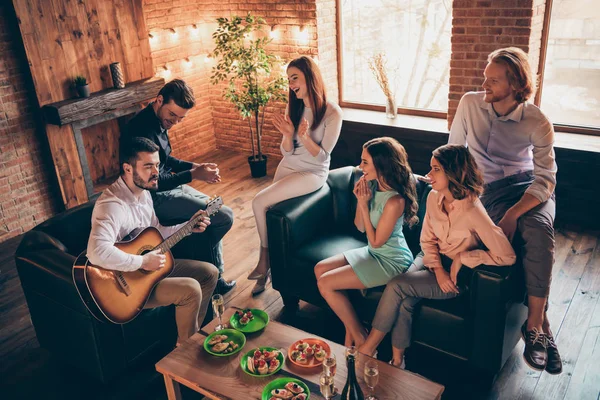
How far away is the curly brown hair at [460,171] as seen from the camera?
264 centimetres

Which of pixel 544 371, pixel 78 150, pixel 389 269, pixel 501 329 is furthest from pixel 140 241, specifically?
pixel 78 150

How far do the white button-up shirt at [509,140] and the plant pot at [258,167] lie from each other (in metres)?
2.77

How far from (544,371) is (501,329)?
0.49 meters

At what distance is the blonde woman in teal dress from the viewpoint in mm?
2895

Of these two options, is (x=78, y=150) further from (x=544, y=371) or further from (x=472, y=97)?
(x=544, y=371)

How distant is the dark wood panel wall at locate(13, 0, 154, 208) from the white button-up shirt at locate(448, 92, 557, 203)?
3.56 metres

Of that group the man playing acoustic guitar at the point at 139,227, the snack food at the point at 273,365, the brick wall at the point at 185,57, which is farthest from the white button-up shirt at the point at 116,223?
the brick wall at the point at 185,57

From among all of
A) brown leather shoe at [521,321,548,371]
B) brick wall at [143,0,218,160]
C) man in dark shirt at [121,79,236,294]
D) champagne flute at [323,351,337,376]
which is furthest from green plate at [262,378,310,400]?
brick wall at [143,0,218,160]

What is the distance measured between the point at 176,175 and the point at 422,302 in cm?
171

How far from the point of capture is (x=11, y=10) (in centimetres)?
456

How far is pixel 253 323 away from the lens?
8.89ft

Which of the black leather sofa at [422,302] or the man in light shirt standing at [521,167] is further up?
the man in light shirt standing at [521,167]

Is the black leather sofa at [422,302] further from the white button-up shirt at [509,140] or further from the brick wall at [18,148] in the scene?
the brick wall at [18,148]

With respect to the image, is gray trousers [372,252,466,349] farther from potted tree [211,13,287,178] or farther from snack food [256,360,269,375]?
potted tree [211,13,287,178]
